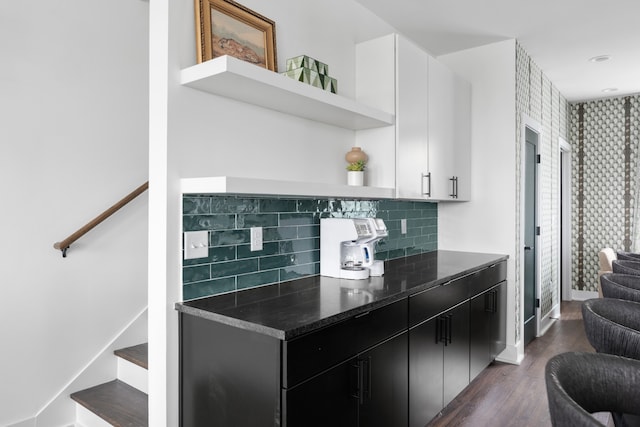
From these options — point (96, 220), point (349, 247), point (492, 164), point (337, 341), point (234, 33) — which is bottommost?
point (337, 341)

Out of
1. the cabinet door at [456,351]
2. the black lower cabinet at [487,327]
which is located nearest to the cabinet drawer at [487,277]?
the black lower cabinet at [487,327]

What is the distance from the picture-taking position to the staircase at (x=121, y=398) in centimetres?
221

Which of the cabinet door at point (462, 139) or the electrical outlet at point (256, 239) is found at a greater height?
the cabinet door at point (462, 139)

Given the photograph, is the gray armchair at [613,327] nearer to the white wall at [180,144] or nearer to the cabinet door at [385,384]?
the cabinet door at [385,384]

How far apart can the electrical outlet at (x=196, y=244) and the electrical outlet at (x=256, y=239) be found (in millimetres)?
258

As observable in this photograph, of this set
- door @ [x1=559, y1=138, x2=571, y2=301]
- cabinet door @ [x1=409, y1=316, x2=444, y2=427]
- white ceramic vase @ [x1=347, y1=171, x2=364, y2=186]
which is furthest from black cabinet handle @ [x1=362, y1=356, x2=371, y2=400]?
door @ [x1=559, y1=138, x2=571, y2=301]

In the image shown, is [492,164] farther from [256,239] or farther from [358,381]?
[358,381]

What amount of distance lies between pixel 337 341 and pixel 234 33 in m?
1.45

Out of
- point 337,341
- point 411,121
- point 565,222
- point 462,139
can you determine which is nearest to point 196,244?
point 337,341

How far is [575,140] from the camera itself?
19.3 ft

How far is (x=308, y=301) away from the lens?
1860mm

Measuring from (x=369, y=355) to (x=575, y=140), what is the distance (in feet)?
17.6

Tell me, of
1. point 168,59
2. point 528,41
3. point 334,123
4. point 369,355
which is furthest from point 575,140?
point 168,59

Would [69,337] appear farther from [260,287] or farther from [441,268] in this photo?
[441,268]
